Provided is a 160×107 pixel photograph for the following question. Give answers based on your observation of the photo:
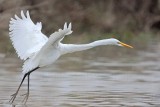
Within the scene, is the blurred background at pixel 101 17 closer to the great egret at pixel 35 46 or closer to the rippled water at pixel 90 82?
the rippled water at pixel 90 82

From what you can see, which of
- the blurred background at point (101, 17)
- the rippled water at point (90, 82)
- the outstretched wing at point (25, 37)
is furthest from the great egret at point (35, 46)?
the blurred background at point (101, 17)

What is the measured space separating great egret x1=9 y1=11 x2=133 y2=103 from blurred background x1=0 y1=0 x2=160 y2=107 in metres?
0.69

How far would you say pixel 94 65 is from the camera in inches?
753

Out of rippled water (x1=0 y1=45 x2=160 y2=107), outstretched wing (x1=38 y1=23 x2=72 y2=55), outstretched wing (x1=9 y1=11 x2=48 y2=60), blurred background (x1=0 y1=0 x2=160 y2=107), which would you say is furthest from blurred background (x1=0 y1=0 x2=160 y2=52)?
outstretched wing (x1=38 y1=23 x2=72 y2=55)

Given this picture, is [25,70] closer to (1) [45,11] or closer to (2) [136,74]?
(2) [136,74]

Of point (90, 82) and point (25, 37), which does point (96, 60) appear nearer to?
point (90, 82)

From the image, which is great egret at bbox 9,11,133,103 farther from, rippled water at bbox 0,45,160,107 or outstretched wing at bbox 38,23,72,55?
rippled water at bbox 0,45,160,107

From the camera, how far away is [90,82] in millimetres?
15180

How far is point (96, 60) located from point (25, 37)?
757 centimetres

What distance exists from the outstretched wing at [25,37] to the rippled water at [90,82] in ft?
3.09

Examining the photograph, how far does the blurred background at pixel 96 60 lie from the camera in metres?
12.8

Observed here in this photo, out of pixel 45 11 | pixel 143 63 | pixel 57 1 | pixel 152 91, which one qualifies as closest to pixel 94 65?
pixel 143 63

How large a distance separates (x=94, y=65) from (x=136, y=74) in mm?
2388

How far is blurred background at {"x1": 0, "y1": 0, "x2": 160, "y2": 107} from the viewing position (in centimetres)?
1283
